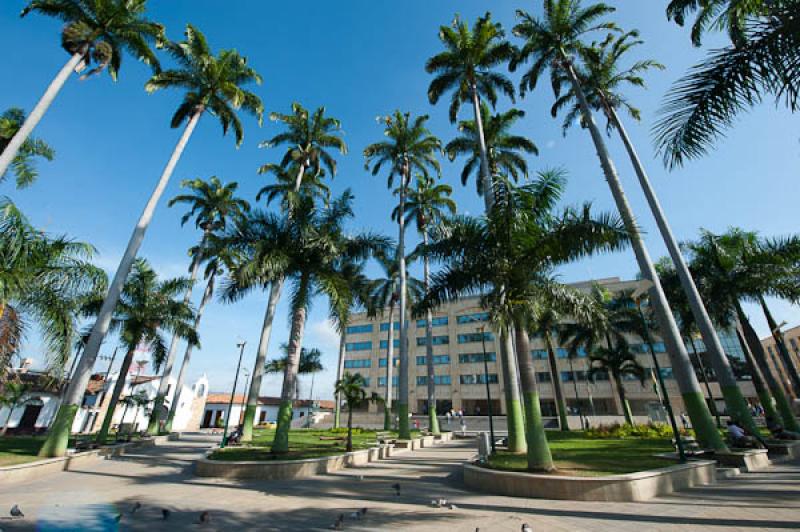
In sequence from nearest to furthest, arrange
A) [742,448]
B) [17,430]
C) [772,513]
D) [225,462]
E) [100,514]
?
1. [772,513]
2. [100,514]
3. [225,462]
4. [742,448]
5. [17,430]

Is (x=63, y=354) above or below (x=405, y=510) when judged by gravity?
above

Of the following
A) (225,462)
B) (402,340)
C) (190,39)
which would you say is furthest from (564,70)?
(225,462)

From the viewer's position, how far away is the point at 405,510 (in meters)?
7.34

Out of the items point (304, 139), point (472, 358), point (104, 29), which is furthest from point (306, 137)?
point (472, 358)

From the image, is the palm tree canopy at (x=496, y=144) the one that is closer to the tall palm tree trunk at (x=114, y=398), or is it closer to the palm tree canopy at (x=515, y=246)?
the palm tree canopy at (x=515, y=246)

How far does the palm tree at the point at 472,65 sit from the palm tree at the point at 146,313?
63.1ft

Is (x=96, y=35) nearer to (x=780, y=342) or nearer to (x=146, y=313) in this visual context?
(x=146, y=313)

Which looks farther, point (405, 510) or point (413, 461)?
point (413, 461)

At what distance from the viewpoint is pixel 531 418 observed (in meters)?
9.22

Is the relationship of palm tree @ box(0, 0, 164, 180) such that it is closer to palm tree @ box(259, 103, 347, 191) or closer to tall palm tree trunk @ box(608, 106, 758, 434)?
palm tree @ box(259, 103, 347, 191)

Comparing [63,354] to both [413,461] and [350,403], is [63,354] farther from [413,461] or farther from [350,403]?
[413,461]

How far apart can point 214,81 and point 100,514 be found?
20.6m

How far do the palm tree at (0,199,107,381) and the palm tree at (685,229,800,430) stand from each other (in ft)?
94.4

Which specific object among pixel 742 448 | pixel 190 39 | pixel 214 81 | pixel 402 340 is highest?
pixel 190 39
